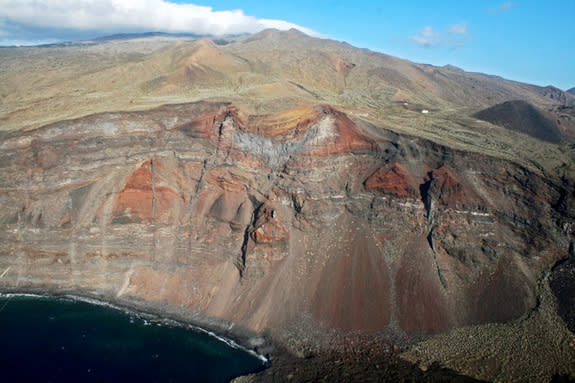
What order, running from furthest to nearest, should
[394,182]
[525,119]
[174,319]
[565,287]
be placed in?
1. [525,119]
2. [394,182]
3. [174,319]
4. [565,287]

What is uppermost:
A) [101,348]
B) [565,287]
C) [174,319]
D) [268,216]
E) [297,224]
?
[268,216]

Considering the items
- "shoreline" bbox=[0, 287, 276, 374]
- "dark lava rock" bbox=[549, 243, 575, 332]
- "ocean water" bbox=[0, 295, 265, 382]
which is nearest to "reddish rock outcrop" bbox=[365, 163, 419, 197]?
"dark lava rock" bbox=[549, 243, 575, 332]

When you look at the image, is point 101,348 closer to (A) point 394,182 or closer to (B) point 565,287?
(A) point 394,182

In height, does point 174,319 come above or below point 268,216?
below

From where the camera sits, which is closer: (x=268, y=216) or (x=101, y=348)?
(x=101, y=348)

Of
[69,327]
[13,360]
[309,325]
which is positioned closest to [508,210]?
[309,325]

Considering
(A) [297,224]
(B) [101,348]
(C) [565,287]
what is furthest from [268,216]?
(C) [565,287]

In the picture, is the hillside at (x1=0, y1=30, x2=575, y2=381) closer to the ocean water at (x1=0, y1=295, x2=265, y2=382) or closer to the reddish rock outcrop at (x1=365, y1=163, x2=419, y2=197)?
the reddish rock outcrop at (x1=365, y1=163, x2=419, y2=197)
